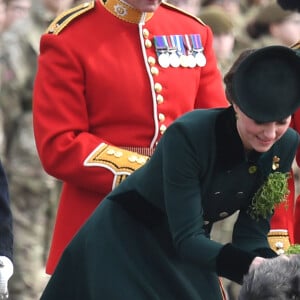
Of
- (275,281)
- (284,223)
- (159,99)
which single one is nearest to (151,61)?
(159,99)

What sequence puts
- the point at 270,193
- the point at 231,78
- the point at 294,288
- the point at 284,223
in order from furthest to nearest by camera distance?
the point at 284,223, the point at 270,193, the point at 231,78, the point at 294,288

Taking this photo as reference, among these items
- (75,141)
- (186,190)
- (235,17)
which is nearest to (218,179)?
(186,190)

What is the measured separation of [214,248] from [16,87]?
13.3 feet

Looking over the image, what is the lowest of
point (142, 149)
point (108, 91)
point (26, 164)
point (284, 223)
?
point (26, 164)

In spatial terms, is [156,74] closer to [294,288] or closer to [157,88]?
[157,88]

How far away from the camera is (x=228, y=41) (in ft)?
34.2

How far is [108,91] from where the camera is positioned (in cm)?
681

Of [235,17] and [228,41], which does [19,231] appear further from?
[235,17]

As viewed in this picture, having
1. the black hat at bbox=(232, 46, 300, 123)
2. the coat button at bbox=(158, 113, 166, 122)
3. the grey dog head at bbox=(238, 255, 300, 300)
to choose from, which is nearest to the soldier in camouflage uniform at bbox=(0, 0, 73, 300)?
the coat button at bbox=(158, 113, 166, 122)

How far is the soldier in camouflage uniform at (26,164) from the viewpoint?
955 cm

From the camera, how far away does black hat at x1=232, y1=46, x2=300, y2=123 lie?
547 centimetres

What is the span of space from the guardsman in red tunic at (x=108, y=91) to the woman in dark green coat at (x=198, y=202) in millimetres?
726

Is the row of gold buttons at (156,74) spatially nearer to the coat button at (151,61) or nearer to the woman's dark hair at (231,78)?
the coat button at (151,61)

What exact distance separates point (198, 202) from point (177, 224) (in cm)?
10
